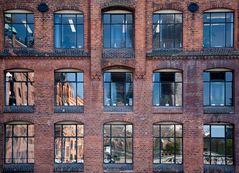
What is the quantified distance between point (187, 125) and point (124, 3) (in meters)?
8.47

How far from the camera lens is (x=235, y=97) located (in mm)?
21688

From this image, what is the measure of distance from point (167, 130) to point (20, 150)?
9276 millimetres

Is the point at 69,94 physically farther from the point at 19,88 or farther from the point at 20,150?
the point at 20,150

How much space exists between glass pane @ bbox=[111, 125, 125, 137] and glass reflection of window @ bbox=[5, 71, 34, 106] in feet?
17.8

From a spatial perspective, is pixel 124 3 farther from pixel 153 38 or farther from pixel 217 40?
pixel 217 40

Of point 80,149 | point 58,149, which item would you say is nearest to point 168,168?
point 80,149

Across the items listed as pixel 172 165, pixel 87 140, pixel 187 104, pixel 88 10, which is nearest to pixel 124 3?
pixel 88 10

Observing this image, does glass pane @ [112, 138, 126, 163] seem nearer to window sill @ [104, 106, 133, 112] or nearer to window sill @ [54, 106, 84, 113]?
window sill @ [104, 106, 133, 112]

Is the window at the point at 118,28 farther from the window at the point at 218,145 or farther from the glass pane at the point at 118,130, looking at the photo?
the window at the point at 218,145

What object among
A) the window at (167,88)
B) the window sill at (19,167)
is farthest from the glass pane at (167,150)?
the window sill at (19,167)

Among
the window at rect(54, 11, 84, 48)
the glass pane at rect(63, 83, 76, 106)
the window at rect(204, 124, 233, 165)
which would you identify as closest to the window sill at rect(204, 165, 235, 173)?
the window at rect(204, 124, 233, 165)

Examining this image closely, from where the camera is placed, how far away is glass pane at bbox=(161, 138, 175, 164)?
2189cm

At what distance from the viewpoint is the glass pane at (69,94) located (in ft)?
73.2

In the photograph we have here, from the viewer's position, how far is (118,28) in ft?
73.6
